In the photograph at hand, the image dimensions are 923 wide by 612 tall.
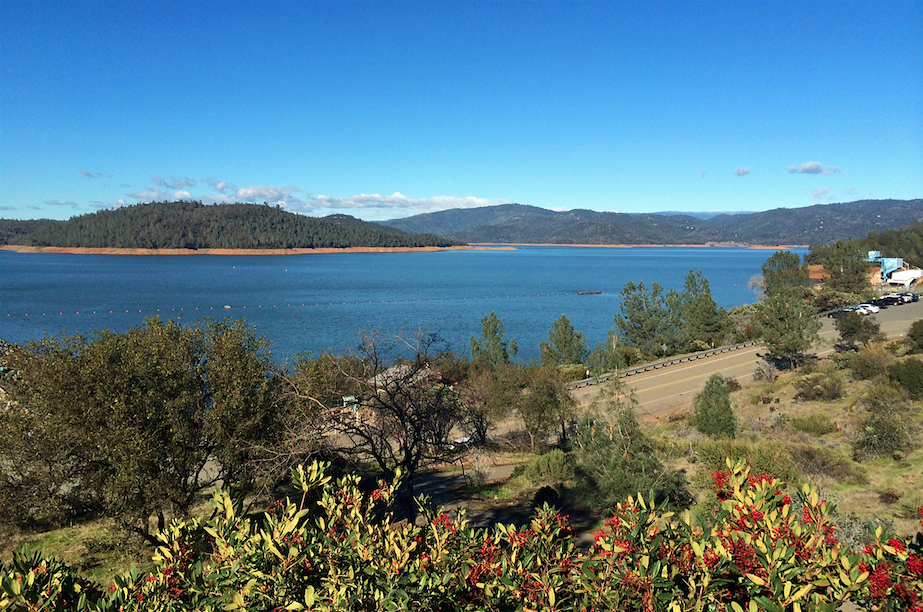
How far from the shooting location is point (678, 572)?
3.89 metres

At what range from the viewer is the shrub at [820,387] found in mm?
23078

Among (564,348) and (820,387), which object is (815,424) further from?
(564,348)

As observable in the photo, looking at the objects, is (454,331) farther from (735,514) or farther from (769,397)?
(735,514)

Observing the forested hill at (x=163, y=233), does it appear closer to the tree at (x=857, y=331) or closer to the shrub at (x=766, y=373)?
the shrub at (x=766, y=373)

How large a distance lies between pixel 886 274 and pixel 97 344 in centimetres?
8624

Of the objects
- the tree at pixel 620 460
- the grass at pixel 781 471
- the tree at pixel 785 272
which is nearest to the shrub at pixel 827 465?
the grass at pixel 781 471

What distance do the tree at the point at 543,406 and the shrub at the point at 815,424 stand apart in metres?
7.58

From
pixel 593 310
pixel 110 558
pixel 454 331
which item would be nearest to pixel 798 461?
pixel 110 558

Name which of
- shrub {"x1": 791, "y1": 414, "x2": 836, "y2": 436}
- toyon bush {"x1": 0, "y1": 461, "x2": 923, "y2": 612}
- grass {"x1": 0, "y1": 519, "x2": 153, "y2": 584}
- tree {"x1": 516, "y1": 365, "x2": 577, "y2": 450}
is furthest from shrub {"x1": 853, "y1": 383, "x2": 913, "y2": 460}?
grass {"x1": 0, "y1": 519, "x2": 153, "y2": 584}

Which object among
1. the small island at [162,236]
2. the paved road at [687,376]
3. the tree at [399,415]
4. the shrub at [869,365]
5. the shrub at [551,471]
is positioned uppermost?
the small island at [162,236]

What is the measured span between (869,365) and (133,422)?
90.9ft

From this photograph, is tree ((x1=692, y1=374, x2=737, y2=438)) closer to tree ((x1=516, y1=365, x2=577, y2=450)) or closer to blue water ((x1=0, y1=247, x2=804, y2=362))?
tree ((x1=516, y1=365, x2=577, y2=450))

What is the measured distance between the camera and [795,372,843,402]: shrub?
909 inches

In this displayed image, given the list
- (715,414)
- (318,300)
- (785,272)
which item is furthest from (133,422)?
(318,300)
